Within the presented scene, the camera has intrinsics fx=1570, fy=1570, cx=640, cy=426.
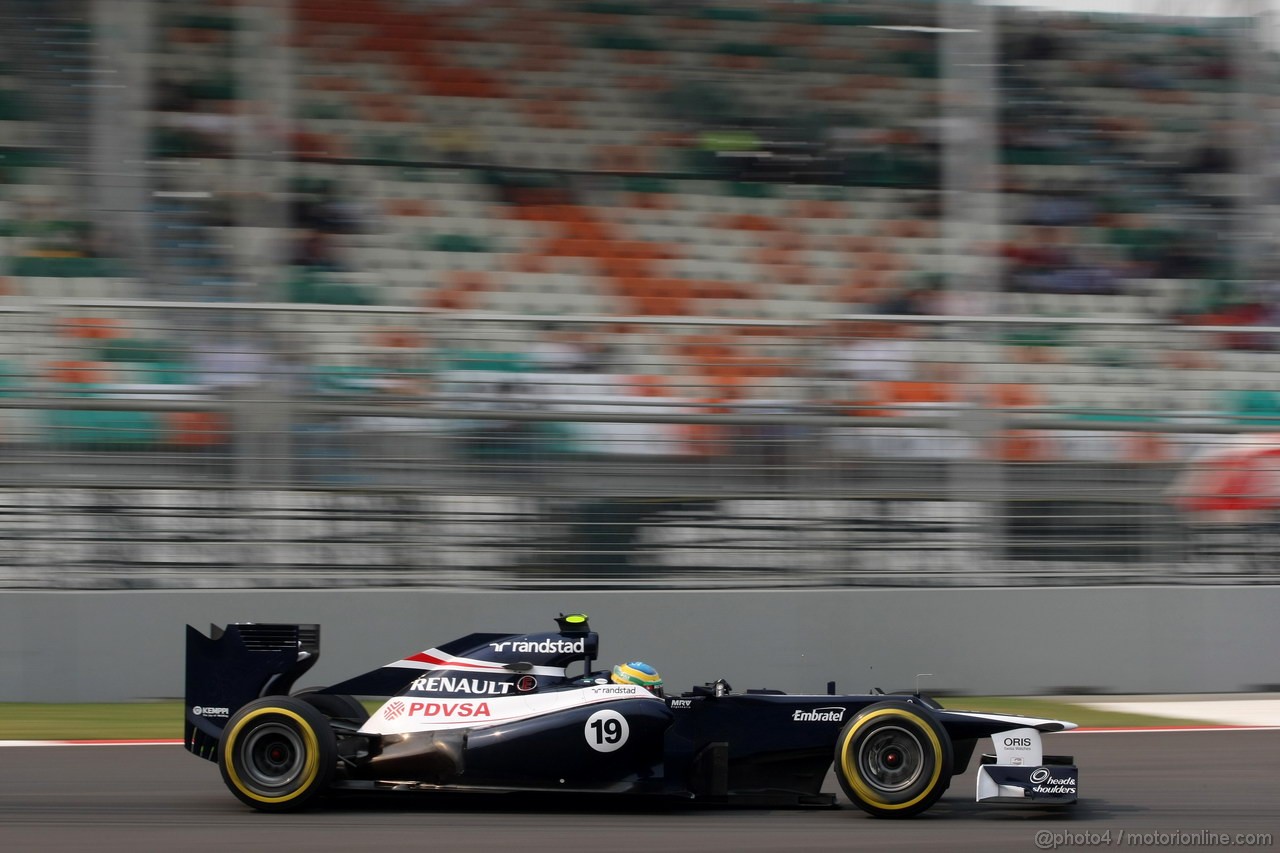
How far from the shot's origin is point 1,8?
14180 mm

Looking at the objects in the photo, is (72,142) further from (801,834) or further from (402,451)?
(801,834)

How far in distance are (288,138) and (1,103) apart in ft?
8.11

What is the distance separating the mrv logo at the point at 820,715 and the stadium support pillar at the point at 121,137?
776 centimetres

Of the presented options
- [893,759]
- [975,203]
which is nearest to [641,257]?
[975,203]

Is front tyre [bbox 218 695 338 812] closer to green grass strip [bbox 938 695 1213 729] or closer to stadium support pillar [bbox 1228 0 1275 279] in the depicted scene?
green grass strip [bbox 938 695 1213 729]

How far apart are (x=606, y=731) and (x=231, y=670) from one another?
1410mm

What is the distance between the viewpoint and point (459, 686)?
223 inches

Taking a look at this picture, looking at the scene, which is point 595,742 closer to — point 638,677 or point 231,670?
point 638,677

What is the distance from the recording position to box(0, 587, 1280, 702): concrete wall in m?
8.87

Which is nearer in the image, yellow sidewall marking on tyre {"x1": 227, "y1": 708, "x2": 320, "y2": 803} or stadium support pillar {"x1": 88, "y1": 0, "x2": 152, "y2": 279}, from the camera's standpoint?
yellow sidewall marking on tyre {"x1": 227, "y1": 708, "x2": 320, "y2": 803}

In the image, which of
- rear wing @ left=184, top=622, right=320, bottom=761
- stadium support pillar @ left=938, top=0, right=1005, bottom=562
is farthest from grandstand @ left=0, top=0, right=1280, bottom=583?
rear wing @ left=184, top=622, right=320, bottom=761

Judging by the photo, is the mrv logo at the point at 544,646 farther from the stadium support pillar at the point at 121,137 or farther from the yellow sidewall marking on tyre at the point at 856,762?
the stadium support pillar at the point at 121,137

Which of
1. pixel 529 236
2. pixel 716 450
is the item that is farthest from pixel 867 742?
pixel 529 236

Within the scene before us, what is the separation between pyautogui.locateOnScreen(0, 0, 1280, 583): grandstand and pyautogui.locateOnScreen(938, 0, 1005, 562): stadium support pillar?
0.03m
